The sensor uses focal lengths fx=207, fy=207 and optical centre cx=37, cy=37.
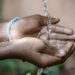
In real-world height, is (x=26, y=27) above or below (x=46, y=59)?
above

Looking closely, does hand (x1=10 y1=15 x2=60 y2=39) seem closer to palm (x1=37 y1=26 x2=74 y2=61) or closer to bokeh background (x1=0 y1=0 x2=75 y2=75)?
palm (x1=37 y1=26 x2=74 y2=61)

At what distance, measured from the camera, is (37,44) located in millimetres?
1047

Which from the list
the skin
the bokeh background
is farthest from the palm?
the bokeh background

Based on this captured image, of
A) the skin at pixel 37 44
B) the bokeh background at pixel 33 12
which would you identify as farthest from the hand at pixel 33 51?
the bokeh background at pixel 33 12

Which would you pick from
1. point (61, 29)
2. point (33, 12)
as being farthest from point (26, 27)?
point (33, 12)

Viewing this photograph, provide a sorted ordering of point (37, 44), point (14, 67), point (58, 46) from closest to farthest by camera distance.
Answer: point (37, 44), point (58, 46), point (14, 67)

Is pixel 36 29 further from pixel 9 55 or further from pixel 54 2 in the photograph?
pixel 54 2

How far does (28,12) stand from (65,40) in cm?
61

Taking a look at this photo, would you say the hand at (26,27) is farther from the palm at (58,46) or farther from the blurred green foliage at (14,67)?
the blurred green foliage at (14,67)

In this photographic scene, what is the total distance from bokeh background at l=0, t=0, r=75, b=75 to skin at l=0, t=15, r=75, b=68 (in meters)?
0.33

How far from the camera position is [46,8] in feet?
5.41

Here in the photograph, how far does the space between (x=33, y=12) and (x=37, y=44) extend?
72 centimetres

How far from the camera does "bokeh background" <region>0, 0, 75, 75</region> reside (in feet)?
5.29

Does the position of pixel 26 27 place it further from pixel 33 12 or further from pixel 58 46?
pixel 33 12
